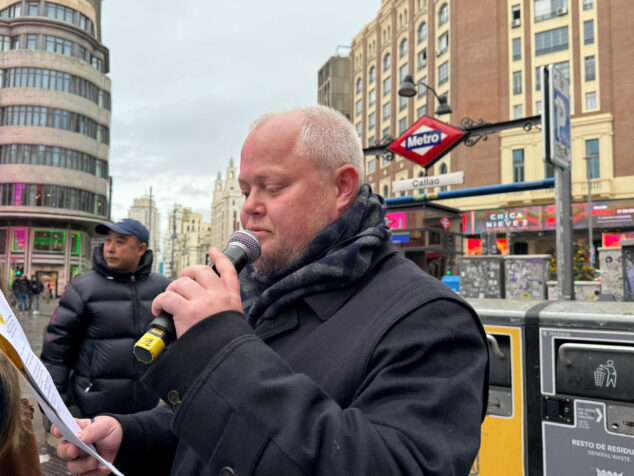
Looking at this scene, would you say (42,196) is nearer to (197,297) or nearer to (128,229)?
(128,229)

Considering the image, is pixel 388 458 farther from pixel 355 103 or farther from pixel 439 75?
pixel 355 103

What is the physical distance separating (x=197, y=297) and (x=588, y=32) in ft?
124

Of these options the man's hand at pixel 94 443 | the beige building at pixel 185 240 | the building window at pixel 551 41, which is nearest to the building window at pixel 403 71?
the building window at pixel 551 41

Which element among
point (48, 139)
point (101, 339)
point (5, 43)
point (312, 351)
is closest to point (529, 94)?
point (101, 339)

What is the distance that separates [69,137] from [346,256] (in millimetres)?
49033

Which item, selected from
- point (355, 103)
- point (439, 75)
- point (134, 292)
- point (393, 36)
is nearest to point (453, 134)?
point (134, 292)

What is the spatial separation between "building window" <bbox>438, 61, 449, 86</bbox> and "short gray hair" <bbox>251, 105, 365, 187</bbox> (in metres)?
39.1

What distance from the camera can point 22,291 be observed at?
20828 millimetres

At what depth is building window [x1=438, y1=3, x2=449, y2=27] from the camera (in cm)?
3812

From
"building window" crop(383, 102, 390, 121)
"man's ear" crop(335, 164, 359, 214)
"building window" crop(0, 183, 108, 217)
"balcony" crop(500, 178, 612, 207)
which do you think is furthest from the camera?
"building window" crop(383, 102, 390, 121)

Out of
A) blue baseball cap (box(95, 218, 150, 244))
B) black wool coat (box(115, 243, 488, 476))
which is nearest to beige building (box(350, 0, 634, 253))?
blue baseball cap (box(95, 218, 150, 244))

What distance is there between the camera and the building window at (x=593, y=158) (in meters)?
30.4

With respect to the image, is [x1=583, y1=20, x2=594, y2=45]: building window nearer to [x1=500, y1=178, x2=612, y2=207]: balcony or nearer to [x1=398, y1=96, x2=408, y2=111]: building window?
[x1=500, y1=178, x2=612, y2=207]: balcony

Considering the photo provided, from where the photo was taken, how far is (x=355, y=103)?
5259 cm
